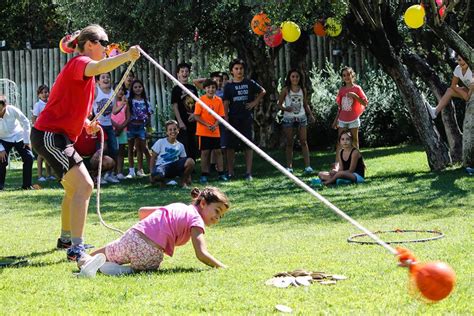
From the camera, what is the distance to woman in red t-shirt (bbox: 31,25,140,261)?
6582 millimetres

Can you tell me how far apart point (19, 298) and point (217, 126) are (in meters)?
8.46

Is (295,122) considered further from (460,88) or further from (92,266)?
(92,266)

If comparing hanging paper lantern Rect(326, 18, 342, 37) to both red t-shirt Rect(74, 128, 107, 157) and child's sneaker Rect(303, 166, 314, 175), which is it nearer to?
child's sneaker Rect(303, 166, 314, 175)

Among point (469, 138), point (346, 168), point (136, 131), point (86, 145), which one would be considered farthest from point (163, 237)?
point (136, 131)

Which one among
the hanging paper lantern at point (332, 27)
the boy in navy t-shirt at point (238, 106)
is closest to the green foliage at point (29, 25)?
the boy in navy t-shirt at point (238, 106)

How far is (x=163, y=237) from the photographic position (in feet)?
19.8

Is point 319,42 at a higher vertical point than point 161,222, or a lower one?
higher

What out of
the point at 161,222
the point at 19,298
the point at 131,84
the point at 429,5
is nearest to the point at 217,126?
the point at 131,84

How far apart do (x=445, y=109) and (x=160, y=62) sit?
884 cm

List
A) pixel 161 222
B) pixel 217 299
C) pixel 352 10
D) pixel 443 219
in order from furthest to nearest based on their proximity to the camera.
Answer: pixel 352 10 → pixel 443 219 → pixel 161 222 → pixel 217 299

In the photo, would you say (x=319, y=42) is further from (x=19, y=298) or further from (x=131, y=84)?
(x=19, y=298)

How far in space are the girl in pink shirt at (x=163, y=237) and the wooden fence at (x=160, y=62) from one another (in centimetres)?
1189

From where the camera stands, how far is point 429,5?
1204 centimetres

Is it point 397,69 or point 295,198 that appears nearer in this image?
point 295,198
